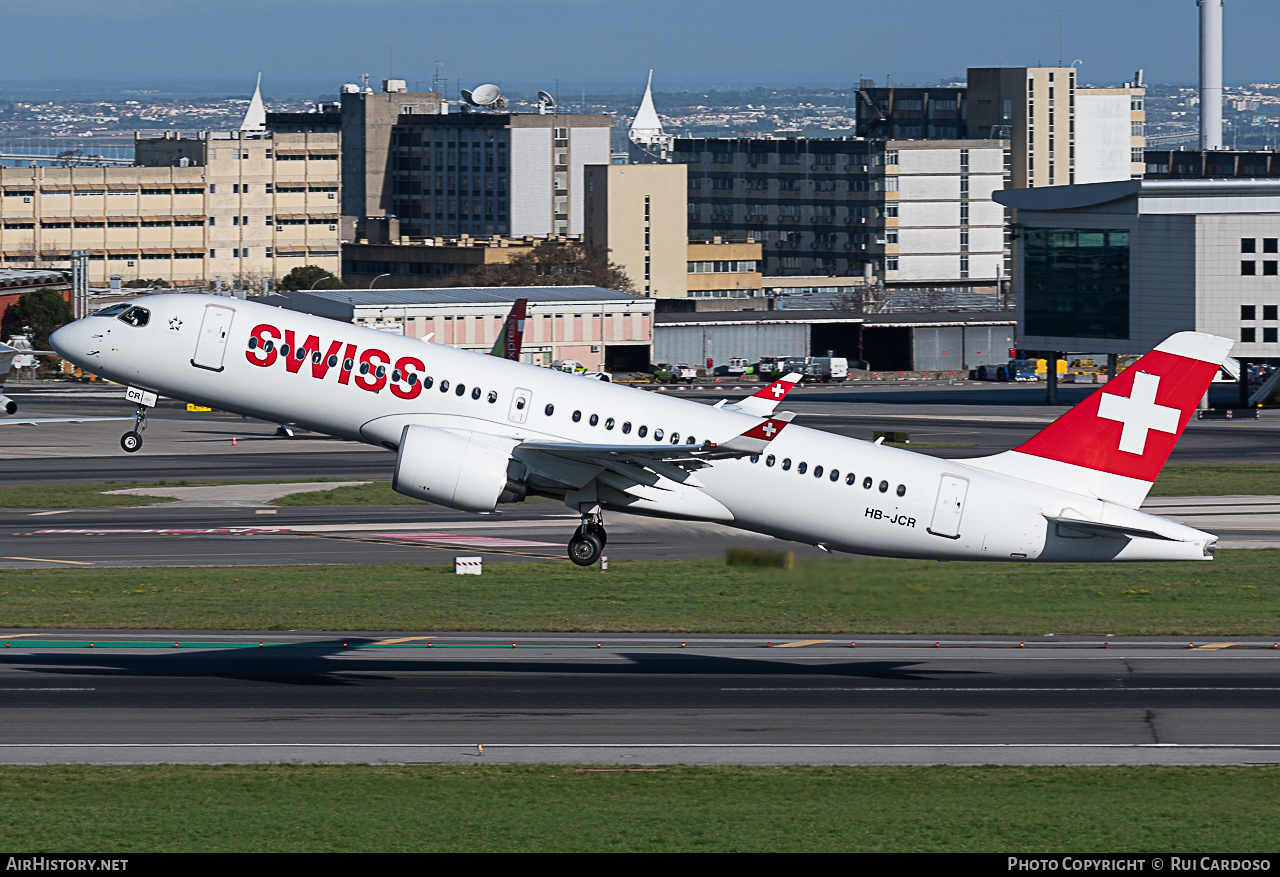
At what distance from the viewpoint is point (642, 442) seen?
5044cm

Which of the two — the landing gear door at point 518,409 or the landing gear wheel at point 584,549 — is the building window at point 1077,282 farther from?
the landing gear door at point 518,409

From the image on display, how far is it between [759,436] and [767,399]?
7.10m

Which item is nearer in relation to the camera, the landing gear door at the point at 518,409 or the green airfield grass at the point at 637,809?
the green airfield grass at the point at 637,809

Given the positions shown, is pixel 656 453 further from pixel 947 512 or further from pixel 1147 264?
pixel 1147 264

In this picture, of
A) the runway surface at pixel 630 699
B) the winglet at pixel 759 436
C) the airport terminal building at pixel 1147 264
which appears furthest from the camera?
the airport terminal building at pixel 1147 264

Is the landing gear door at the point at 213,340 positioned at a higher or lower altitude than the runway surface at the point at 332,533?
higher

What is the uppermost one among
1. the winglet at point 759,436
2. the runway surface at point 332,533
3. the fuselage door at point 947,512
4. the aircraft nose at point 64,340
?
the aircraft nose at point 64,340

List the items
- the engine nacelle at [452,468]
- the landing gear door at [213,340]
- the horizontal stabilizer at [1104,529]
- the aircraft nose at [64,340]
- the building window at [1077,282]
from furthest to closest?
the building window at [1077,282] < the aircraft nose at [64,340] < the horizontal stabilizer at [1104,529] < the landing gear door at [213,340] < the engine nacelle at [452,468]

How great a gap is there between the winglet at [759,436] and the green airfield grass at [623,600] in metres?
19.0

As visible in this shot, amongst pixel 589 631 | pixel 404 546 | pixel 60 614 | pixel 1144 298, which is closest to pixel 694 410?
pixel 589 631

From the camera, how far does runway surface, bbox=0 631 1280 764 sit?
166 ft

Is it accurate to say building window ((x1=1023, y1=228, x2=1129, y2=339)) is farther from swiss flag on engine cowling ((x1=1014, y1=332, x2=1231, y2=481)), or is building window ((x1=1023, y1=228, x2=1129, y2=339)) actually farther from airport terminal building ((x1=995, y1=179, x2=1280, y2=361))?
swiss flag on engine cowling ((x1=1014, y1=332, x2=1231, y2=481))

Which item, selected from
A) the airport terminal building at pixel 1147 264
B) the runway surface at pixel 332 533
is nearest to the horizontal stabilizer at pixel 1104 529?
the runway surface at pixel 332 533

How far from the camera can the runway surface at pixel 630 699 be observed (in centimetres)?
5059
